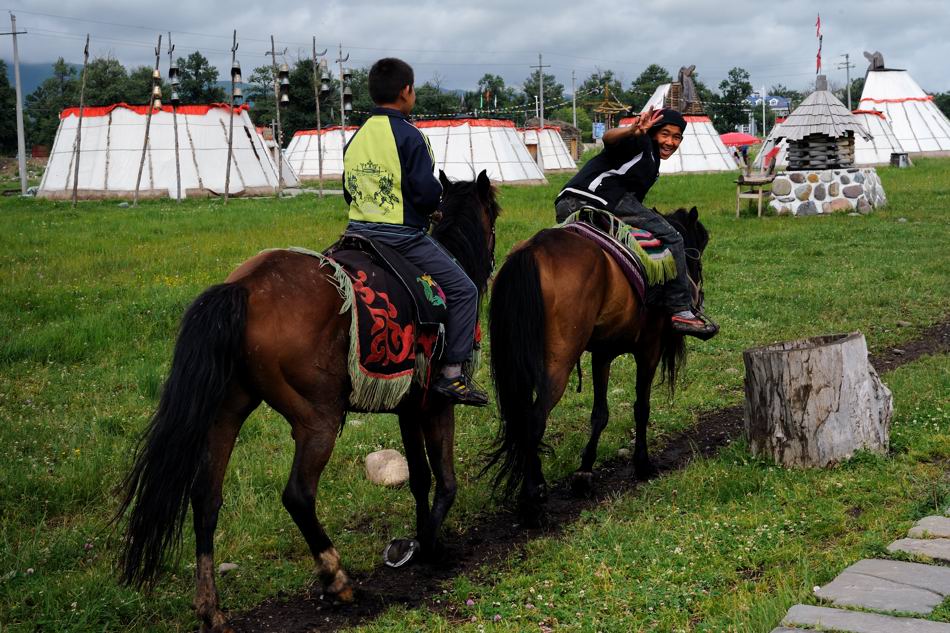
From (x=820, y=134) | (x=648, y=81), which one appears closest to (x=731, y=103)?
(x=648, y=81)

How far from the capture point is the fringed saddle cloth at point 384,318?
432cm

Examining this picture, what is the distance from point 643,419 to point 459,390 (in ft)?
7.01

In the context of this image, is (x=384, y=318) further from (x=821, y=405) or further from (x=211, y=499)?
(x=821, y=405)

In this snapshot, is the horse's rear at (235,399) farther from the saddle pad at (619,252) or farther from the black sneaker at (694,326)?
the black sneaker at (694,326)

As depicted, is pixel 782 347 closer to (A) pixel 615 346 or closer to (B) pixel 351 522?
(A) pixel 615 346

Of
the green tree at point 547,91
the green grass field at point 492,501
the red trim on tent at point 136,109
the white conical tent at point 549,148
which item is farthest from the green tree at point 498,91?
the green grass field at point 492,501

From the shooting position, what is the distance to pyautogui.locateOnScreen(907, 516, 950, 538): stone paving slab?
168 inches

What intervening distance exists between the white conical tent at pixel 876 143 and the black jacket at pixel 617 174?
41.1 m

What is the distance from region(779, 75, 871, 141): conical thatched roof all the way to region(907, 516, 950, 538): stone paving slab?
18369 mm

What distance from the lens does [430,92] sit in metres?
72.9

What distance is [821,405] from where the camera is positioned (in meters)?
5.82

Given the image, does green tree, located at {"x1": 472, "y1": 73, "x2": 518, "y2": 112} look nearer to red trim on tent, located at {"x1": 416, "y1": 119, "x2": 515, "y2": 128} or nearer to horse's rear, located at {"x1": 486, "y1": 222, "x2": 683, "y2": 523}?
red trim on tent, located at {"x1": 416, "y1": 119, "x2": 515, "y2": 128}

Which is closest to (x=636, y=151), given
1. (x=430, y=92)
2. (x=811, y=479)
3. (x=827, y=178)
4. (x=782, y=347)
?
(x=782, y=347)

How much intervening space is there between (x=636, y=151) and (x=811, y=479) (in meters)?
2.43
